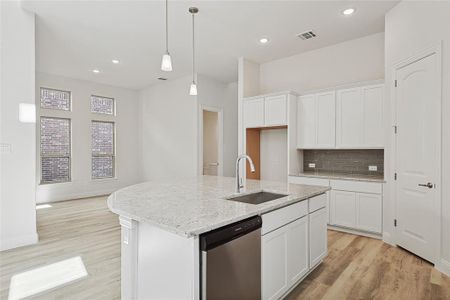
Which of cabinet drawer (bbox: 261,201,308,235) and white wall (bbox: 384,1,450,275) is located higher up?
white wall (bbox: 384,1,450,275)

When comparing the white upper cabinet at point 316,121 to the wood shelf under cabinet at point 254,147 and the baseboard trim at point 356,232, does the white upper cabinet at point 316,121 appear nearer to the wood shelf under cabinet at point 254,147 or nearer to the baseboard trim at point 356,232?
the wood shelf under cabinet at point 254,147

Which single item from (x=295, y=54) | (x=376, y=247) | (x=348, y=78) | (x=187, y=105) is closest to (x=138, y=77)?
(x=187, y=105)

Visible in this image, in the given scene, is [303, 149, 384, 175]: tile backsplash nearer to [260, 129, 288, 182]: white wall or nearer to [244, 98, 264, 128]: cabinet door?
[260, 129, 288, 182]: white wall

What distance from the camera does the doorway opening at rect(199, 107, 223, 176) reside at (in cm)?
668

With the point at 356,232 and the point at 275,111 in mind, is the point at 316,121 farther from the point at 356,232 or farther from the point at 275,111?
the point at 356,232

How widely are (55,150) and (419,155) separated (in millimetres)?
7300

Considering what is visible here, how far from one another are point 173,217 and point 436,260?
288 cm

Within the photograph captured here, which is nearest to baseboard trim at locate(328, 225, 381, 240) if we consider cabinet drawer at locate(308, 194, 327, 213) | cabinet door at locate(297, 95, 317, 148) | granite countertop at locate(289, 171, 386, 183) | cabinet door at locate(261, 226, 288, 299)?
granite countertop at locate(289, 171, 386, 183)

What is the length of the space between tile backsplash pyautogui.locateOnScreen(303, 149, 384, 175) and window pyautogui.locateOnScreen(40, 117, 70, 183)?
5855mm

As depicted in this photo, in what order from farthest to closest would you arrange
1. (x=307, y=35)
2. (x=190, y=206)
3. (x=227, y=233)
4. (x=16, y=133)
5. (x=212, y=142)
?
(x=212, y=142)
(x=307, y=35)
(x=16, y=133)
(x=190, y=206)
(x=227, y=233)

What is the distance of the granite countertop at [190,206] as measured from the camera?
1.43 metres

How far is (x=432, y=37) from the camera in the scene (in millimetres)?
2723

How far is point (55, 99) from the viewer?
6277mm

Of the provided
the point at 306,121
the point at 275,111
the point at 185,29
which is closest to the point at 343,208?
the point at 306,121
